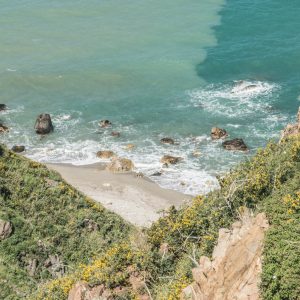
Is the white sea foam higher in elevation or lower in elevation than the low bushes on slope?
lower

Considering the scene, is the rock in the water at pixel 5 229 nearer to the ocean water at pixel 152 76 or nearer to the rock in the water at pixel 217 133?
the ocean water at pixel 152 76

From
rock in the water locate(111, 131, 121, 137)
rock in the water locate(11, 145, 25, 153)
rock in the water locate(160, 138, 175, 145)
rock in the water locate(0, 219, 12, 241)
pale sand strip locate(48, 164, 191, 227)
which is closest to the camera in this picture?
rock in the water locate(0, 219, 12, 241)

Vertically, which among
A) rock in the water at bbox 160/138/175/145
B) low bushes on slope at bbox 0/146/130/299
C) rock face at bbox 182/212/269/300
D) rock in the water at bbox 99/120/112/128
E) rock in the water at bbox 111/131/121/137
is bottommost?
rock in the water at bbox 160/138/175/145

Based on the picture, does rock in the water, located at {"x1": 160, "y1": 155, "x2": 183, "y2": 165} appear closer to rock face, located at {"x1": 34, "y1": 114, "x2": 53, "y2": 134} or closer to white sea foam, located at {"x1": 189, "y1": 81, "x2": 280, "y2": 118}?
white sea foam, located at {"x1": 189, "y1": 81, "x2": 280, "y2": 118}

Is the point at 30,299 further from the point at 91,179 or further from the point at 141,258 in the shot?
the point at 91,179

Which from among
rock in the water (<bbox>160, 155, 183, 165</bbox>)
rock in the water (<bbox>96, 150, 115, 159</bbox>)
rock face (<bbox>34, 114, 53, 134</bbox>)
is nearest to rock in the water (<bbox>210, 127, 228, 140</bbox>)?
rock in the water (<bbox>160, 155, 183, 165</bbox>)
